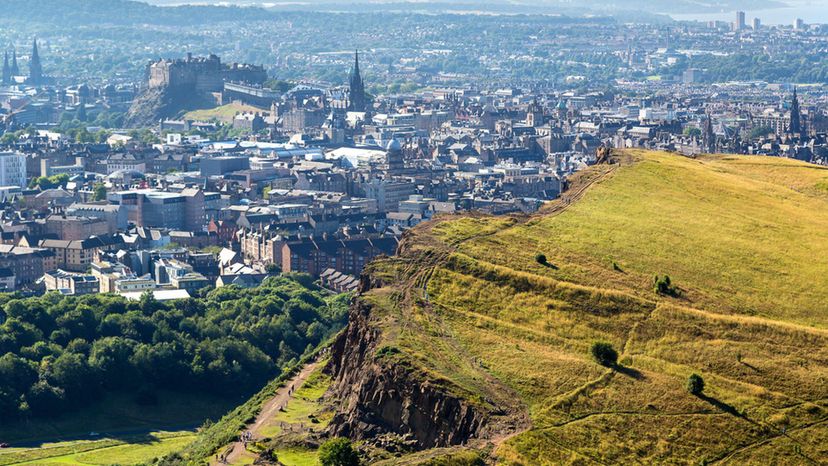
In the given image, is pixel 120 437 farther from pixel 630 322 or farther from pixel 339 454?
pixel 339 454

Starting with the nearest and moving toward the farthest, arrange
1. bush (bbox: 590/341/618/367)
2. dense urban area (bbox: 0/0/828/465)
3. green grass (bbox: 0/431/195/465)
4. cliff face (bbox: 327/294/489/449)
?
cliff face (bbox: 327/294/489/449), bush (bbox: 590/341/618/367), green grass (bbox: 0/431/195/465), dense urban area (bbox: 0/0/828/465)

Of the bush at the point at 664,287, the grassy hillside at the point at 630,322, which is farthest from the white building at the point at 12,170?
the bush at the point at 664,287

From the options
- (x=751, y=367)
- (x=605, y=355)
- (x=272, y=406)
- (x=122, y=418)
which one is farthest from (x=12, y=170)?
(x=751, y=367)

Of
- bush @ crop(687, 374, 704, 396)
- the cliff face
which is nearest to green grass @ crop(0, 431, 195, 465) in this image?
the cliff face

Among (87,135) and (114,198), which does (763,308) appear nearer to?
(114,198)

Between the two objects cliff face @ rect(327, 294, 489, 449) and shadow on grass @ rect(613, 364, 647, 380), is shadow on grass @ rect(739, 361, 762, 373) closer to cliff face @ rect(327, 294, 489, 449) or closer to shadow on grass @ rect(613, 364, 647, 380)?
shadow on grass @ rect(613, 364, 647, 380)
